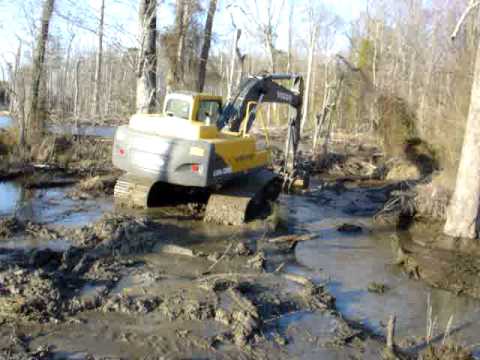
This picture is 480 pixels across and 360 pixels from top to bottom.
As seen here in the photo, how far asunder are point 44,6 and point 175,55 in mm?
4747

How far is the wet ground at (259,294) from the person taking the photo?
521 centimetres

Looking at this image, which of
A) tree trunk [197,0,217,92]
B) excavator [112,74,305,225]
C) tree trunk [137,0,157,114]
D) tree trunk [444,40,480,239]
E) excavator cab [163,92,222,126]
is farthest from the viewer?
tree trunk [197,0,217,92]

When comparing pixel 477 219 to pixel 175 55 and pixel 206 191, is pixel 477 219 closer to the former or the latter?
pixel 206 191

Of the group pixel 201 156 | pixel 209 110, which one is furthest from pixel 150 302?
pixel 209 110

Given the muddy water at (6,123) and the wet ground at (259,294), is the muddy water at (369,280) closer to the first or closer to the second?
the wet ground at (259,294)

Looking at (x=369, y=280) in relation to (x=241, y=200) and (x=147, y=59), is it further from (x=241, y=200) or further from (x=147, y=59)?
(x=147, y=59)

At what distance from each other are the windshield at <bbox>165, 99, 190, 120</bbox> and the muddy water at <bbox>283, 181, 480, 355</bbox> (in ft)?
10.0

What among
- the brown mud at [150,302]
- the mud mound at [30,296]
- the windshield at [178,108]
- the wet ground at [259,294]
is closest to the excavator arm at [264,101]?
the windshield at [178,108]

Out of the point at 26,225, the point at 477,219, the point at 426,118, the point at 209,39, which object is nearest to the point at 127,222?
the point at 26,225

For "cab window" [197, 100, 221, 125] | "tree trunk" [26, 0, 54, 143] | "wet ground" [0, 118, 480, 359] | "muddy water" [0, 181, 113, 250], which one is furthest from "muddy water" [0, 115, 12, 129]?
"cab window" [197, 100, 221, 125]

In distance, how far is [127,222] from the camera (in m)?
8.66

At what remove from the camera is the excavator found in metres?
9.32

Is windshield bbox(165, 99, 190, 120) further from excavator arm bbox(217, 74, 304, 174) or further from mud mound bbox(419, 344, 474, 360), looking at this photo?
mud mound bbox(419, 344, 474, 360)

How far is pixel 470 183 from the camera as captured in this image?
384 inches
